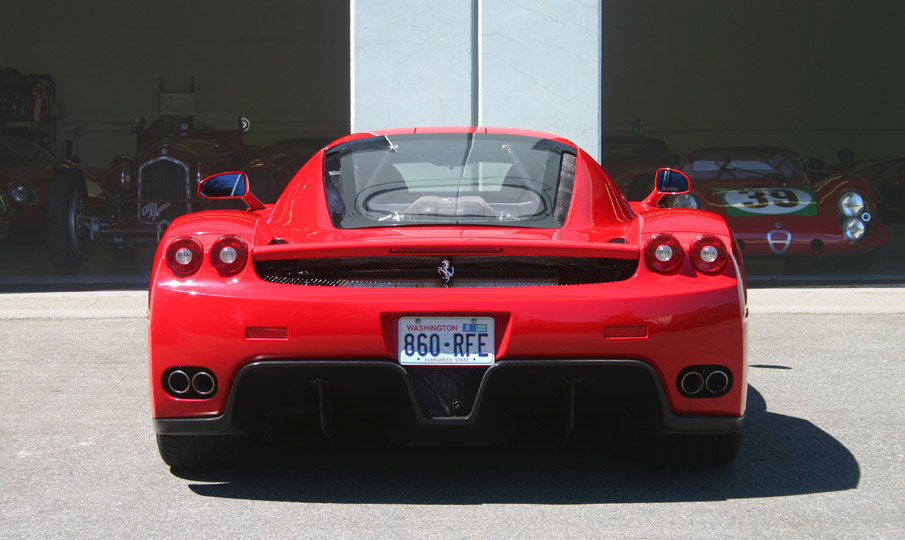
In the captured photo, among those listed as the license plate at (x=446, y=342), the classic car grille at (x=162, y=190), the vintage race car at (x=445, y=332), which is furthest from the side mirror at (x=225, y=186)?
the classic car grille at (x=162, y=190)

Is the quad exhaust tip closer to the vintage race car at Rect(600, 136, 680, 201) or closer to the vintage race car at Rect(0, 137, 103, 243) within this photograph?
the vintage race car at Rect(0, 137, 103, 243)

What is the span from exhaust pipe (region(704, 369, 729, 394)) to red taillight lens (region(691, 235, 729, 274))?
32 centimetres

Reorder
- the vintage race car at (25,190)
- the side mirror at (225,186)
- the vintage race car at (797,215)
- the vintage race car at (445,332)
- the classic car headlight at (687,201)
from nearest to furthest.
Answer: the vintage race car at (445,332)
the side mirror at (225,186)
the classic car headlight at (687,201)
the vintage race car at (797,215)
the vintage race car at (25,190)

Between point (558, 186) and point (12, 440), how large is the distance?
2307mm

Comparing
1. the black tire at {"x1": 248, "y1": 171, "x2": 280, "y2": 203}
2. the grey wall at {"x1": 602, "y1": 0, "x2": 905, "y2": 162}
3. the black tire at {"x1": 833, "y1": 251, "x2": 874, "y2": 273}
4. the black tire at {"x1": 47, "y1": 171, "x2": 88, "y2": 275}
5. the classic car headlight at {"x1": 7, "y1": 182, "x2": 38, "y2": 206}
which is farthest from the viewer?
the grey wall at {"x1": 602, "y1": 0, "x2": 905, "y2": 162}

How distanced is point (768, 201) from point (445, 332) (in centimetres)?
804

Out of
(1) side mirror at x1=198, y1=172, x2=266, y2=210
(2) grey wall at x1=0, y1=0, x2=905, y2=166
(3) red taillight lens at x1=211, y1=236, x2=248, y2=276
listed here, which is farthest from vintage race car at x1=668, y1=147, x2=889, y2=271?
(2) grey wall at x1=0, y1=0, x2=905, y2=166

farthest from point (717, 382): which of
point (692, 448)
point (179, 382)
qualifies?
point (179, 382)

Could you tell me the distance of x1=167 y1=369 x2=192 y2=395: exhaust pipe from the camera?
3.43m

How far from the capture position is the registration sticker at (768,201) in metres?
10.6

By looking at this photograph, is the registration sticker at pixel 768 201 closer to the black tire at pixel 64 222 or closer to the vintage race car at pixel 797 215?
the vintage race car at pixel 797 215

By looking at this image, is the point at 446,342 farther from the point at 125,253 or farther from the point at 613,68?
the point at 613,68

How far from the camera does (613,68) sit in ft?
82.2

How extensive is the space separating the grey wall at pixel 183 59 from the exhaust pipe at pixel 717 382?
22433 millimetres
